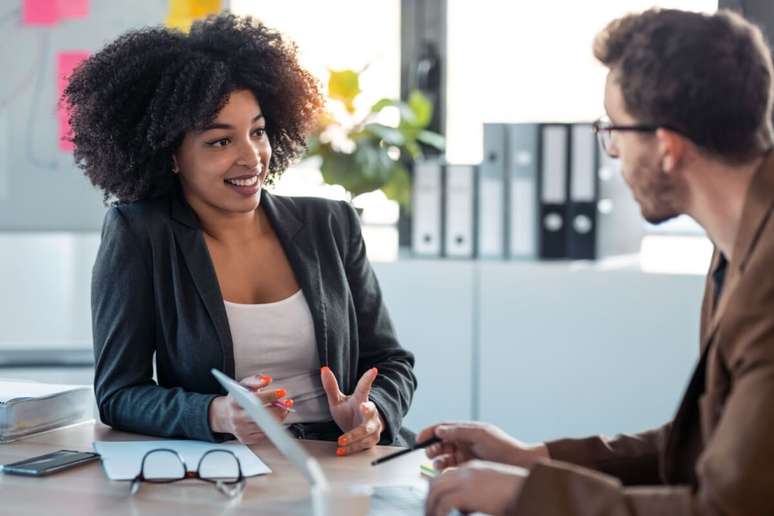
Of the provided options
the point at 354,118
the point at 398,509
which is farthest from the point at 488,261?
the point at 398,509

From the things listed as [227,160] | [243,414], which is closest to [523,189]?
[227,160]

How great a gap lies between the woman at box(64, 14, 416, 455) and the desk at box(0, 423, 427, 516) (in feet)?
0.59

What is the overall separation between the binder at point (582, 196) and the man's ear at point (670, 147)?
1946 millimetres

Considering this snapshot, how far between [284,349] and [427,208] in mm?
1447

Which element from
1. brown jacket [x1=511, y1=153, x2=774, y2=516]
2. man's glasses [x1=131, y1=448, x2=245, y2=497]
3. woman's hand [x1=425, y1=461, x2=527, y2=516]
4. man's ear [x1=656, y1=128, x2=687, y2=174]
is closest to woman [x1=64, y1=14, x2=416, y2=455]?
man's glasses [x1=131, y1=448, x2=245, y2=497]

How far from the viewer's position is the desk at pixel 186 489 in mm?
1517

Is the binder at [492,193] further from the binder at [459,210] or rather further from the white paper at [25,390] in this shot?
the white paper at [25,390]

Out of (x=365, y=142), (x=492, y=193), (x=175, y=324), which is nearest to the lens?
(x=175, y=324)

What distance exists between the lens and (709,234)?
56.6 inches

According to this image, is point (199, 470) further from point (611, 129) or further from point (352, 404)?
point (611, 129)

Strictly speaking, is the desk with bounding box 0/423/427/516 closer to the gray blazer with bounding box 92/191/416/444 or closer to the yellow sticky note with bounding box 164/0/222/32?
the gray blazer with bounding box 92/191/416/444

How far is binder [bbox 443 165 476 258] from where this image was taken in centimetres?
347

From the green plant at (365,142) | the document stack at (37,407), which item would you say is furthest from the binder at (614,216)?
the document stack at (37,407)

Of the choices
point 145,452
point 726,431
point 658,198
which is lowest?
point 145,452
